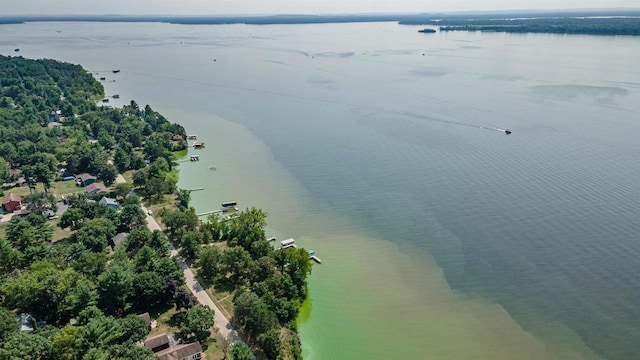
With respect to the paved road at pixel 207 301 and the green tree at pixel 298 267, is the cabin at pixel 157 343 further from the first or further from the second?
the green tree at pixel 298 267

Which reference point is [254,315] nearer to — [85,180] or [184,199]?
[184,199]

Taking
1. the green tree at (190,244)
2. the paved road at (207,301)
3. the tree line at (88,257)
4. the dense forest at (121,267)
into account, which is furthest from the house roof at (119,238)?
the green tree at (190,244)

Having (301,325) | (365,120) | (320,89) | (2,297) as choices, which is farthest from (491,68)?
(2,297)

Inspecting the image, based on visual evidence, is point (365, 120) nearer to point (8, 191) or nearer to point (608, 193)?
point (608, 193)

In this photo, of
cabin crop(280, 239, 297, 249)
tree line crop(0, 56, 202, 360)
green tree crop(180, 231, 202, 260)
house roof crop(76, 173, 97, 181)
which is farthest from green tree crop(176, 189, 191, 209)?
house roof crop(76, 173, 97, 181)

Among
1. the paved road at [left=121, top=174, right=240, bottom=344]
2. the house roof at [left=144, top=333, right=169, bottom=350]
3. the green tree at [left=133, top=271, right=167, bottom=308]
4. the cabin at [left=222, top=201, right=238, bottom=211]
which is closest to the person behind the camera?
the house roof at [left=144, top=333, right=169, bottom=350]

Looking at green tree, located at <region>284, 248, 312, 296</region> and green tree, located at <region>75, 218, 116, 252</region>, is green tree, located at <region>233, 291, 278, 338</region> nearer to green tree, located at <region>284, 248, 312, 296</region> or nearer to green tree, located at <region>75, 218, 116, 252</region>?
green tree, located at <region>284, 248, 312, 296</region>

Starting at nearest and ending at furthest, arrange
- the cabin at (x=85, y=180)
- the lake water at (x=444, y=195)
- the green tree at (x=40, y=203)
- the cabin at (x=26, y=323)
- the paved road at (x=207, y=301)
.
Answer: the cabin at (x=26, y=323), the paved road at (x=207, y=301), the lake water at (x=444, y=195), the green tree at (x=40, y=203), the cabin at (x=85, y=180)
